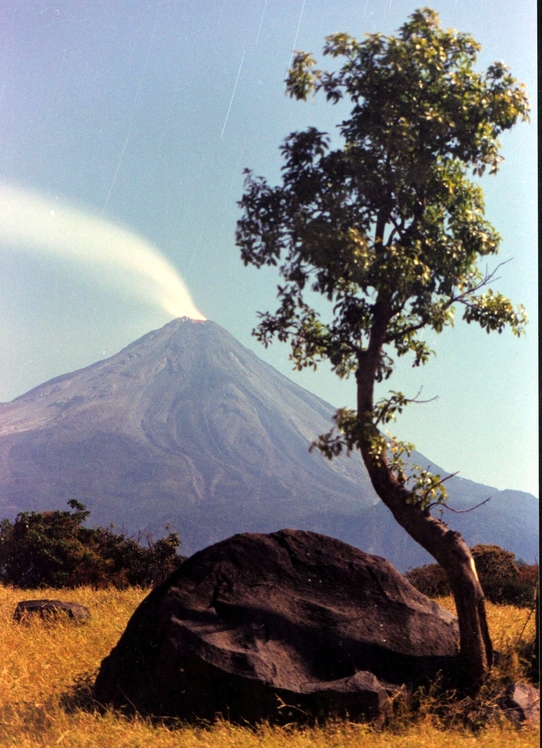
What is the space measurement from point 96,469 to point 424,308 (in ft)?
187

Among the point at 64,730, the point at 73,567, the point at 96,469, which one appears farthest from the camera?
the point at 96,469

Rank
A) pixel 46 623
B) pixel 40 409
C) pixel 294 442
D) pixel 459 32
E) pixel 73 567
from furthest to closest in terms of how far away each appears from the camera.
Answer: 1. pixel 40 409
2. pixel 294 442
3. pixel 73 567
4. pixel 46 623
5. pixel 459 32

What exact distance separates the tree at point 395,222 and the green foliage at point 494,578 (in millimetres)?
5578

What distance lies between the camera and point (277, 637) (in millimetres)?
6336

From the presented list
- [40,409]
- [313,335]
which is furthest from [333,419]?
[40,409]

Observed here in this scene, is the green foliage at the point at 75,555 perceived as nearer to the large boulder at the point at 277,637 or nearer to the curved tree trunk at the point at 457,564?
the large boulder at the point at 277,637

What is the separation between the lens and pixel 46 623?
9188 millimetres

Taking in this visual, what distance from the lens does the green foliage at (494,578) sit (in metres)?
11.8

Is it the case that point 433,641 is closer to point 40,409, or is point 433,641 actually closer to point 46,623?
point 46,623

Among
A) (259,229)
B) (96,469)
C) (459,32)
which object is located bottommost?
(96,469)

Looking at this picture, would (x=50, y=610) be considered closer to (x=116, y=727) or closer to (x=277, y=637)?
(x=116, y=727)

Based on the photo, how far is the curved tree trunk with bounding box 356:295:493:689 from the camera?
6.54m

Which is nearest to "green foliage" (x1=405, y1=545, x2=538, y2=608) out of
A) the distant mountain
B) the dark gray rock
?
the distant mountain

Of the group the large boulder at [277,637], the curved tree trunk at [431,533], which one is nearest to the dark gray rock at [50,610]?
the large boulder at [277,637]
